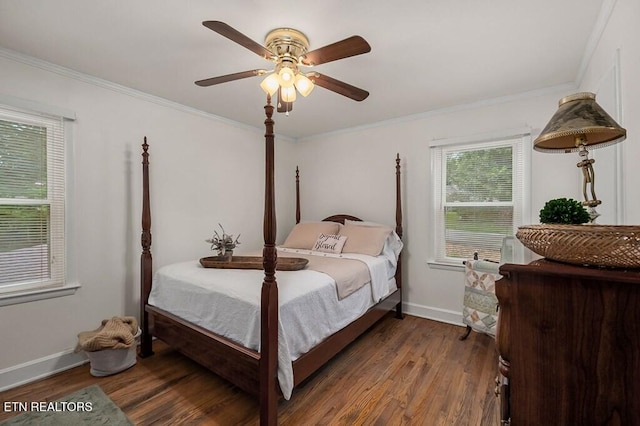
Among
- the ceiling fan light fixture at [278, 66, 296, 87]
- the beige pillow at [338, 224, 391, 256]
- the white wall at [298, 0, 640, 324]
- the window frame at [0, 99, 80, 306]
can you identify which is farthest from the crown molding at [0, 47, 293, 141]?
the beige pillow at [338, 224, 391, 256]

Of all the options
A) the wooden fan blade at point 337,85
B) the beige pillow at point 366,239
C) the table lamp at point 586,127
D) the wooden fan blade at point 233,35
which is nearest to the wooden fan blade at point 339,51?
the wooden fan blade at point 337,85

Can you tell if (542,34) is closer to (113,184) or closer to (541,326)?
(541,326)

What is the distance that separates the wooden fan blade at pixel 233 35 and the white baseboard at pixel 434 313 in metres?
3.08

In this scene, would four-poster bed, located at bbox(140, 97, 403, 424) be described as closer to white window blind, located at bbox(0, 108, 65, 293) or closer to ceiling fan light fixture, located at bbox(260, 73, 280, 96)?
ceiling fan light fixture, located at bbox(260, 73, 280, 96)

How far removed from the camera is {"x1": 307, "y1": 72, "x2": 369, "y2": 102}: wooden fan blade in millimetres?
1884

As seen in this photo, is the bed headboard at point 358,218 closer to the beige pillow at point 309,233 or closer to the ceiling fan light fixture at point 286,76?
the beige pillow at point 309,233

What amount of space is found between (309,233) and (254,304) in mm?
1988

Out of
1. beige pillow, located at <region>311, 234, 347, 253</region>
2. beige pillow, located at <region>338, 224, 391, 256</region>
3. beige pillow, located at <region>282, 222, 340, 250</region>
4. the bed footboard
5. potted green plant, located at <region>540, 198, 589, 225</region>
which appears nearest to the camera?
potted green plant, located at <region>540, 198, 589, 225</region>

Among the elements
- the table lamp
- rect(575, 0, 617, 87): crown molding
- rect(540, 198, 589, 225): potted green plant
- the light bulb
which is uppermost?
rect(575, 0, 617, 87): crown molding

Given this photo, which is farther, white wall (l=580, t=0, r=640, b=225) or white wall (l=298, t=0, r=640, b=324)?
white wall (l=298, t=0, r=640, b=324)

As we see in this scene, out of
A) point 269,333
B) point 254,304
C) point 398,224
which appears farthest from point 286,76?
point 398,224

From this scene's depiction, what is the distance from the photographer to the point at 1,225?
2049mm

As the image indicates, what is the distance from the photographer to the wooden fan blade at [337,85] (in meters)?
1.88

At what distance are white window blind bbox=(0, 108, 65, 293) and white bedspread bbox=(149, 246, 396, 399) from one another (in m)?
0.81
